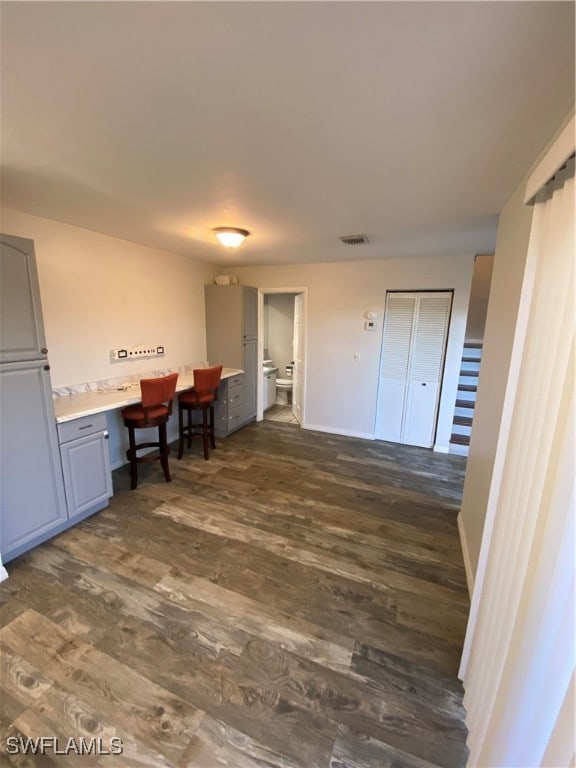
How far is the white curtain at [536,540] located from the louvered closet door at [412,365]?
276 centimetres

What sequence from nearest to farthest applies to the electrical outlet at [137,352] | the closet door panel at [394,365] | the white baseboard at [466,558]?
the white baseboard at [466,558], the electrical outlet at [137,352], the closet door panel at [394,365]

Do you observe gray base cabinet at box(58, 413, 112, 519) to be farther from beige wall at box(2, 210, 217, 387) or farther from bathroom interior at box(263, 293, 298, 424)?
bathroom interior at box(263, 293, 298, 424)

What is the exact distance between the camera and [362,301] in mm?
4129

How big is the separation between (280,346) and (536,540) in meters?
5.59

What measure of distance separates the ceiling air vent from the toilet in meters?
3.18

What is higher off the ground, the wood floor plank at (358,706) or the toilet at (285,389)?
the toilet at (285,389)

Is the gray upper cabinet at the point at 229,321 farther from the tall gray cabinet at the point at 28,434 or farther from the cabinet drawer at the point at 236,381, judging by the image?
the tall gray cabinet at the point at 28,434

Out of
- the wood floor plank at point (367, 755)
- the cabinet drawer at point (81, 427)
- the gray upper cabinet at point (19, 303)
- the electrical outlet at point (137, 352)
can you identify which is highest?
the gray upper cabinet at point (19, 303)

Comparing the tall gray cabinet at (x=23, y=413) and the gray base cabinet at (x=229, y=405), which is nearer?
the tall gray cabinet at (x=23, y=413)

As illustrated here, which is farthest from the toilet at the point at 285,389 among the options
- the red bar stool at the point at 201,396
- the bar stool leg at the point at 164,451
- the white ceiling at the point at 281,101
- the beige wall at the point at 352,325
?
the white ceiling at the point at 281,101

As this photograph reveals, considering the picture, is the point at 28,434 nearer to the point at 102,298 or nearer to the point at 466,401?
the point at 102,298

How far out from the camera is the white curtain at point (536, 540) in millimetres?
782

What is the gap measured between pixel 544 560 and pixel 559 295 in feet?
2.56

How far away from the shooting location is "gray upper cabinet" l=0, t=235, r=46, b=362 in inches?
72.9
